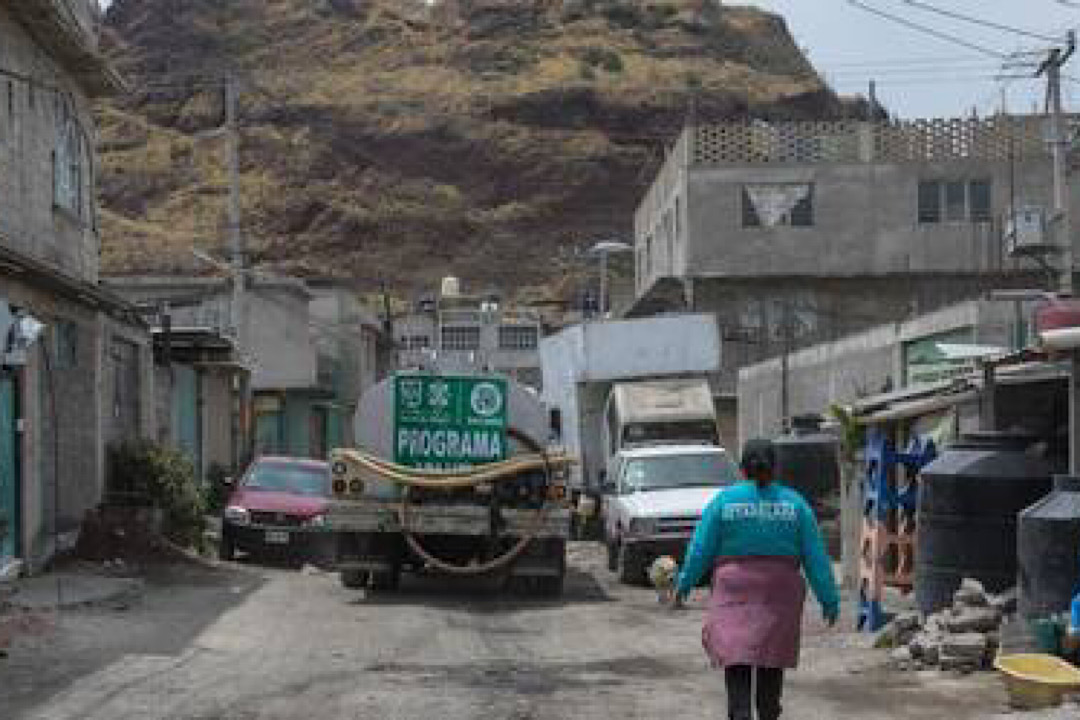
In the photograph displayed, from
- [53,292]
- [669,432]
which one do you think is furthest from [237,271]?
[53,292]

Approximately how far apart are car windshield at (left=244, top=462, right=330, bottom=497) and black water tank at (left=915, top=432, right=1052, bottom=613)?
12.5m

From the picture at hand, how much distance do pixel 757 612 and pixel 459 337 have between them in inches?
2544

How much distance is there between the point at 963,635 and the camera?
39.1 feet

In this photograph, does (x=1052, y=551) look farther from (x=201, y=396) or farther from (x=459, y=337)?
(x=459, y=337)

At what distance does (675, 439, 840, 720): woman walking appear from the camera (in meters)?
8.22

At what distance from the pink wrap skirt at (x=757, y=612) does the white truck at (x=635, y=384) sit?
19186mm

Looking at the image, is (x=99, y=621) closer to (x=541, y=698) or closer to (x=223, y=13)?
(x=541, y=698)

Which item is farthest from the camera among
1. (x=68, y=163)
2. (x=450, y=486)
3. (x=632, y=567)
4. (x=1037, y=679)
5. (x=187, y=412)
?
(x=187, y=412)

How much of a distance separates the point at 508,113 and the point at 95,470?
90.8 m

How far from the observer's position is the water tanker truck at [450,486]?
18109 millimetres

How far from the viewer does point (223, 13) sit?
134 meters

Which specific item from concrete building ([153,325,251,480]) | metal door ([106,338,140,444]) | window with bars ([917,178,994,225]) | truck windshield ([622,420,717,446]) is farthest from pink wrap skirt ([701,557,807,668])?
window with bars ([917,178,994,225])

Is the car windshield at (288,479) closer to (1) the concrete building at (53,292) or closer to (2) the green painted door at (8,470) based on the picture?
(1) the concrete building at (53,292)

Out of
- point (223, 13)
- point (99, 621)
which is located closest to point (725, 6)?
point (223, 13)
